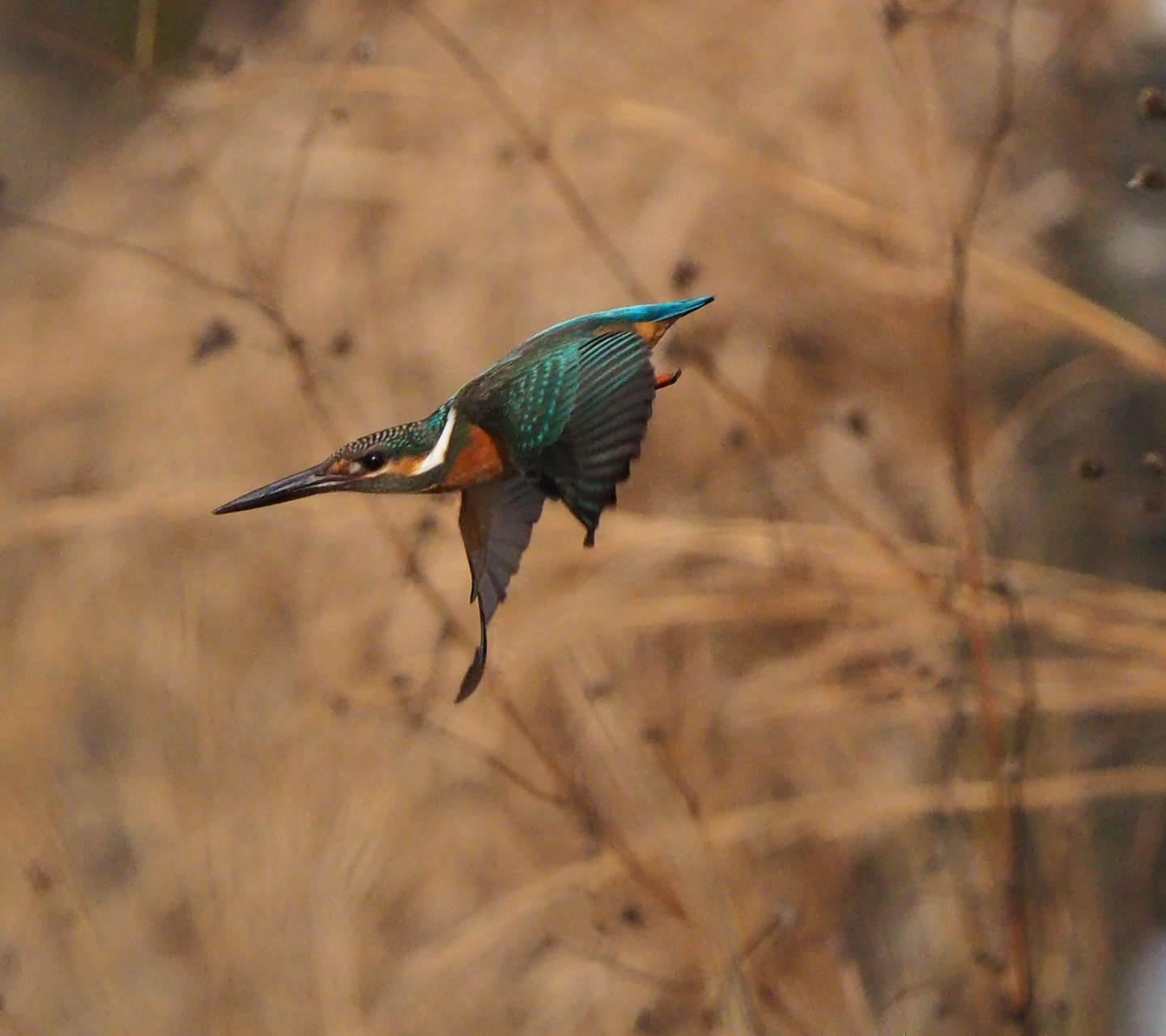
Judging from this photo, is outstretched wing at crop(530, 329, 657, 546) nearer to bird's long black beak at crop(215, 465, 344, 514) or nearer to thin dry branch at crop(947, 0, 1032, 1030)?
bird's long black beak at crop(215, 465, 344, 514)

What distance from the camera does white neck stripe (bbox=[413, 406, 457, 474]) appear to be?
40cm

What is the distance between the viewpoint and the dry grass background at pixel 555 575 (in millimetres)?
1100

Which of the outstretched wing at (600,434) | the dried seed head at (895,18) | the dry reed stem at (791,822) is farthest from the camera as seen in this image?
the dry reed stem at (791,822)

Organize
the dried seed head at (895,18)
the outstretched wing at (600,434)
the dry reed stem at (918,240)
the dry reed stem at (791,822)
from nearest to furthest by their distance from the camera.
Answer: the outstretched wing at (600,434) → the dried seed head at (895,18) → the dry reed stem at (918,240) → the dry reed stem at (791,822)

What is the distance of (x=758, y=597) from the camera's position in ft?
3.45

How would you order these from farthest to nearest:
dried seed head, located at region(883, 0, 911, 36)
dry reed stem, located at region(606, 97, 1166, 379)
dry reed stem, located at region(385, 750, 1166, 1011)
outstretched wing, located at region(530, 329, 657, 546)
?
dry reed stem, located at region(385, 750, 1166, 1011) < dry reed stem, located at region(606, 97, 1166, 379) < dried seed head, located at region(883, 0, 911, 36) < outstretched wing, located at region(530, 329, 657, 546)

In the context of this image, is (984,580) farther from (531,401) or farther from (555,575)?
(531,401)

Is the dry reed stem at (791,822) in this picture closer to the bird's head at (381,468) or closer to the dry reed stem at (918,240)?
the dry reed stem at (918,240)

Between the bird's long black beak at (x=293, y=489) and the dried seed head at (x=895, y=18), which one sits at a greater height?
the dried seed head at (x=895, y=18)

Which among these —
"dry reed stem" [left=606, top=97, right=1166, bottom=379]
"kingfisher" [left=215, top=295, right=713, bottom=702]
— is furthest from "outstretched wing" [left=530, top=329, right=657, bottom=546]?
"dry reed stem" [left=606, top=97, right=1166, bottom=379]

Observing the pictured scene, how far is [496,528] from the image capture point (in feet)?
1.42

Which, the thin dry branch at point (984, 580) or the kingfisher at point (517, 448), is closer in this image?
the kingfisher at point (517, 448)

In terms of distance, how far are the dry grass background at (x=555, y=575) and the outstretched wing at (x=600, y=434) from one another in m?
0.65

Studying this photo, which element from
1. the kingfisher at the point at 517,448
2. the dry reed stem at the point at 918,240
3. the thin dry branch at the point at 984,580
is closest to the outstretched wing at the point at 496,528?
the kingfisher at the point at 517,448
